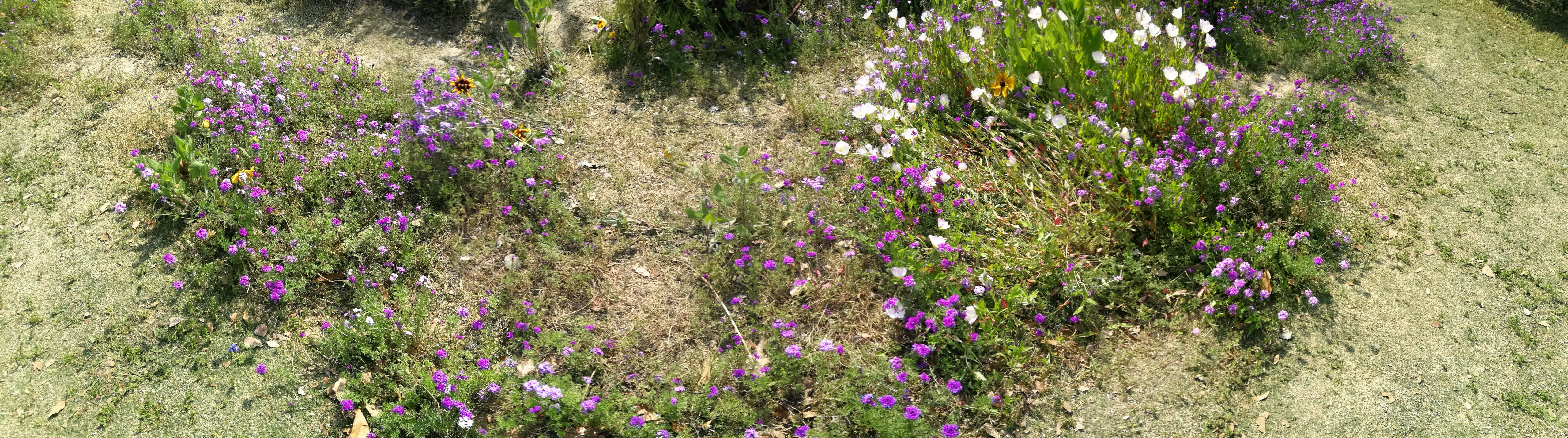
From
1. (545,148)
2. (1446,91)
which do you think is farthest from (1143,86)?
(545,148)

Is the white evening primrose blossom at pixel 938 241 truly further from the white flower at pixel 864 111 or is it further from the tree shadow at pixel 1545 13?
the tree shadow at pixel 1545 13

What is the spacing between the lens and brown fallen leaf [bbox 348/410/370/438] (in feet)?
10.5

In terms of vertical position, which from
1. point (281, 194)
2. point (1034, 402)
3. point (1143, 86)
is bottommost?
point (1034, 402)

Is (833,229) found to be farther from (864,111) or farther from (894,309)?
(864,111)

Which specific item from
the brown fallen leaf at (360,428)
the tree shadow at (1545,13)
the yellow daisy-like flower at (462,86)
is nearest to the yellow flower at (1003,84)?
the yellow daisy-like flower at (462,86)

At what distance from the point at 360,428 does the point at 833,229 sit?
2172 millimetres

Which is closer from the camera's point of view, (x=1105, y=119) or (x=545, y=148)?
(x=1105, y=119)

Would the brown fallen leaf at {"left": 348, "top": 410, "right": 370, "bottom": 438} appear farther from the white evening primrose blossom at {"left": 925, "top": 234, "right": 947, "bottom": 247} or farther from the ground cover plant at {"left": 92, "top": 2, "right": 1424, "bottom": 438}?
the white evening primrose blossom at {"left": 925, "top": 234, "right": 947, "bottom": 247}

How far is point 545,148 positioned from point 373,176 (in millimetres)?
866

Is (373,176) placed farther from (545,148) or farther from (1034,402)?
(1034,402)

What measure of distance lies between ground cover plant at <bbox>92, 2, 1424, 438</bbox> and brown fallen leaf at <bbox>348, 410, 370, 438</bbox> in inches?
1.7

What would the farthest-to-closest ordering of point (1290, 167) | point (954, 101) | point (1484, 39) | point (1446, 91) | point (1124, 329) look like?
point (1484, 39), point (1446, 91), point (954, 101), point (1290, 167), point (1124, 329)

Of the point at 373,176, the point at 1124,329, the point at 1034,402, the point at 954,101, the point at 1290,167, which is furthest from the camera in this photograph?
the point at 954,101

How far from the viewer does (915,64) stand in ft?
15.1
